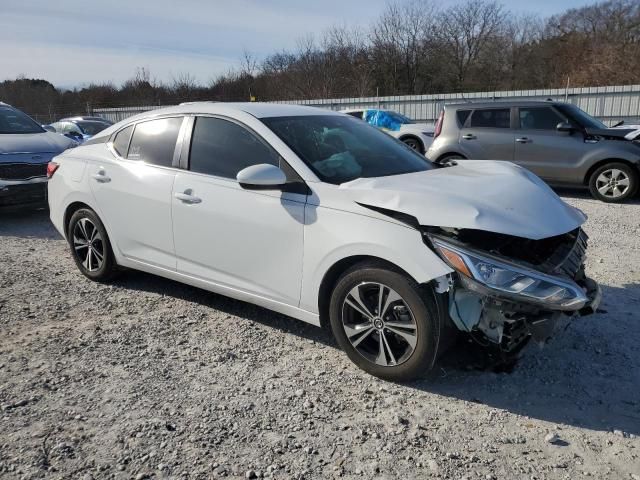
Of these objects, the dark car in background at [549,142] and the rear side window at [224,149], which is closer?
the rear side window at [224,149]

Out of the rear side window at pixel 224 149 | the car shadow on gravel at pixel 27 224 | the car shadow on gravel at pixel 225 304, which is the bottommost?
the car shadow on gravel at pixel 225 304

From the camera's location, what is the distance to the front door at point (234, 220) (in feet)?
11.6

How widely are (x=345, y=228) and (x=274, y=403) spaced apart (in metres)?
1.11

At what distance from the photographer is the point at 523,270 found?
2908 mm

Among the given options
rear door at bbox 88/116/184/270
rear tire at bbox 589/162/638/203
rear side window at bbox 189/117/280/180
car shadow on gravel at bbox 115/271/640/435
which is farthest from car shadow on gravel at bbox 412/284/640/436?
rear tire at bbox 589/162/638/203

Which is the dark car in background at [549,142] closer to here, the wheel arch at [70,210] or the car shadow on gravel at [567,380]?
the car shadow on gravel at [567,380]

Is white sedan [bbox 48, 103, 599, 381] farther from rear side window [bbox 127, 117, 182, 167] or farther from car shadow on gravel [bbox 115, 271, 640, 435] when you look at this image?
car shadow on gravel [bbox 115, 271, 640, 435]

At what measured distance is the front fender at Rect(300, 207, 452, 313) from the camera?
9.78 ft

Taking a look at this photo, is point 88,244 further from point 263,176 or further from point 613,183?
point 613,183

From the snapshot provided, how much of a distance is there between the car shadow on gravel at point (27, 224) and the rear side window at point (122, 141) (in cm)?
301

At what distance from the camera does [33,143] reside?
8312mm

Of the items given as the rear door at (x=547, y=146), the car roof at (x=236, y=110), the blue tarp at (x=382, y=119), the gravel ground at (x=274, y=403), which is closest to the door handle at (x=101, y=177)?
the car roof at (x=236, y=110)

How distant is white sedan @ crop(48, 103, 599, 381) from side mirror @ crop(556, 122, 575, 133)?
5.65 m

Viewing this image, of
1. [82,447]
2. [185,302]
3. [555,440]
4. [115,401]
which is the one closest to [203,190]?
[185,302]
